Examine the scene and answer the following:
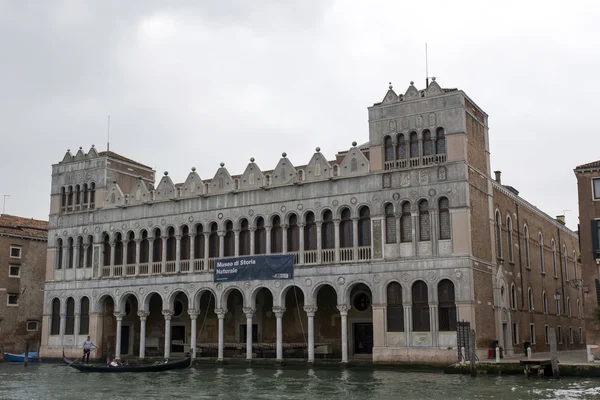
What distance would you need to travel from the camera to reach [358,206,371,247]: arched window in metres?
33.5

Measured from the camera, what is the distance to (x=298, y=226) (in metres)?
35.2

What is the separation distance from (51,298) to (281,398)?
25.5m

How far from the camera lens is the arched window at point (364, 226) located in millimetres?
33531

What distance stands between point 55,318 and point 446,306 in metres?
23.1

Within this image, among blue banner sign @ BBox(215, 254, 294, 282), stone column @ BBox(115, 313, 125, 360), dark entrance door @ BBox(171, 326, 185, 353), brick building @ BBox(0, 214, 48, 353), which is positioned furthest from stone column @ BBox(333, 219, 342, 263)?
brick building @ BBox(0, 214, 48, 353)

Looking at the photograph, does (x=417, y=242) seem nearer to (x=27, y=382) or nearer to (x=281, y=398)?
(x=281, y=398)

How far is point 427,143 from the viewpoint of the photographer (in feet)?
107

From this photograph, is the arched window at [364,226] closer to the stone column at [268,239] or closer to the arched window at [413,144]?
the arched window at [413,144]

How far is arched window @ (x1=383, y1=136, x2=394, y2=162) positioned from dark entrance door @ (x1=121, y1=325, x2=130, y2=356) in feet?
60.9

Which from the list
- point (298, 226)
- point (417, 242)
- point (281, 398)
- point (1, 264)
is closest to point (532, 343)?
point (417, 242)

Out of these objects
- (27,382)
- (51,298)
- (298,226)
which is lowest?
(27,382)

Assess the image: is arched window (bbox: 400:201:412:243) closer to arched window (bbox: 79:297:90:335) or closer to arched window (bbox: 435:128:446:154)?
arched window (bbox: 435:128:446:154)

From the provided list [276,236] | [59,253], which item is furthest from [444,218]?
[59,253]

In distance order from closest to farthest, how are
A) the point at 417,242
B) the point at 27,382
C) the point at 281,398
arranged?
the point at 281,398 → the point at 27,382 → the point at 417,242
